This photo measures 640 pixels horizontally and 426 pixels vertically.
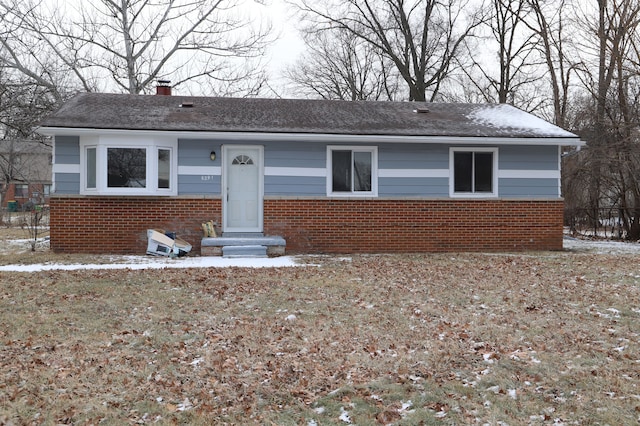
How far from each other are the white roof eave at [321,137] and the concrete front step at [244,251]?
2.64 m

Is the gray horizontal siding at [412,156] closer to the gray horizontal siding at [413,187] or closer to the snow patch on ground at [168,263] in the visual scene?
the gray horizontal siding at [413,187]

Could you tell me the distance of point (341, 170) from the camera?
14695 mm

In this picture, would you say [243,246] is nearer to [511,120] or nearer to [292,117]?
[292,117]

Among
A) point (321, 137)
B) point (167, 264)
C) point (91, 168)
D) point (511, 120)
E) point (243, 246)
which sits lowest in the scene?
point (167, 264)

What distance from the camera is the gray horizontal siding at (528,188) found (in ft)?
49.3

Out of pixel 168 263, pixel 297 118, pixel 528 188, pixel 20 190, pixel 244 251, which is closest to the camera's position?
pixel 168 263

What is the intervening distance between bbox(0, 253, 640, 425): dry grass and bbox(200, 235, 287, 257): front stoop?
334 cm

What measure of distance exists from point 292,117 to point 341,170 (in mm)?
2056

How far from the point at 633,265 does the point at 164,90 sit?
13836mm

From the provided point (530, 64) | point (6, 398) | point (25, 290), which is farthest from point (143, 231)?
point (530, 64)

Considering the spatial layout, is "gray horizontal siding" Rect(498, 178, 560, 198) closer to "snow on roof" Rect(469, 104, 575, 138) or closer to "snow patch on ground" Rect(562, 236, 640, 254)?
"snow on roof" Rect(469, 104, 575, 138)

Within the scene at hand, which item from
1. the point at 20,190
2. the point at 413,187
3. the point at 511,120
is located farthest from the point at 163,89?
the point at 20,190

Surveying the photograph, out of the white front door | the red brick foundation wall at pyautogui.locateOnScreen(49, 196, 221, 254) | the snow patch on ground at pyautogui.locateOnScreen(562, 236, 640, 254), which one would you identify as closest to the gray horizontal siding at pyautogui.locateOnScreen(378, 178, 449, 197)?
the white front door

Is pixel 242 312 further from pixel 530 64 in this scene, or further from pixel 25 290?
pixel 530 64
